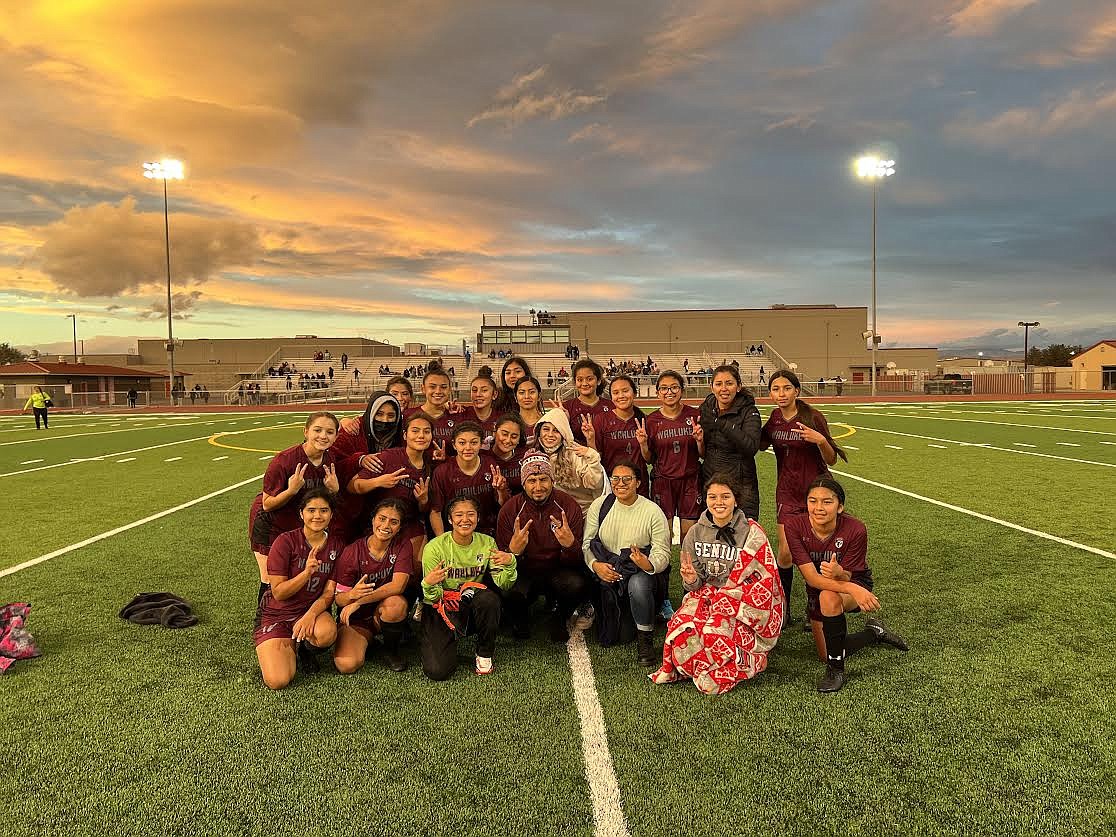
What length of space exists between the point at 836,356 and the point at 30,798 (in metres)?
65.5

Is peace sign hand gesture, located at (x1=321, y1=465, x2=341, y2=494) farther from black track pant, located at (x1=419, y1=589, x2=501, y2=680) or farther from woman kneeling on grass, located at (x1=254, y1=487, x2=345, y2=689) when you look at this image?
black track pant, located at (x1=419, y1=589, x2=501, y2=680)

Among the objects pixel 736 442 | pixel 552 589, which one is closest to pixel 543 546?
pixel 552 589

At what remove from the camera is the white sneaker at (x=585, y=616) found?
496 centimetres

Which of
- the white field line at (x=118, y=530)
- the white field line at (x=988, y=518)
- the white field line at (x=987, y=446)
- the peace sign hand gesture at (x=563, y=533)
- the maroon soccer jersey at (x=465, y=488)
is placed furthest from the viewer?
the white field line at (x=987, y=446)

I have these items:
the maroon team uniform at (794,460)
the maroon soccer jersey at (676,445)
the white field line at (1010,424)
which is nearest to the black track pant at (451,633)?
the maroon soccer jersey at (676,445)

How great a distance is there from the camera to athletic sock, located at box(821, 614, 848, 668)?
3.91 metres

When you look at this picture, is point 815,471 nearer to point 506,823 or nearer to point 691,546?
point 691,546

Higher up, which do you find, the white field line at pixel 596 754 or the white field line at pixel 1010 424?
the white field line at pixel 1010 424

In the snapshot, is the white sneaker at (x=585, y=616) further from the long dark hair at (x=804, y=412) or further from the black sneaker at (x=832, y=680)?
the long dark hair at (x=804, y=412)

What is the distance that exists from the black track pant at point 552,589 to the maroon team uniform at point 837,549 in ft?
4.67

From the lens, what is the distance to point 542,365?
4972cm

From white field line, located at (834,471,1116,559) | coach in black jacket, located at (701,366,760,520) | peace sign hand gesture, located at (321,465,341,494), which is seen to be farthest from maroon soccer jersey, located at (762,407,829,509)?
white field line, located at (834,471,1116,559)

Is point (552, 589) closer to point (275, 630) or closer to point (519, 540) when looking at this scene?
point (519, 540)

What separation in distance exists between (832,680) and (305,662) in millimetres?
3221
